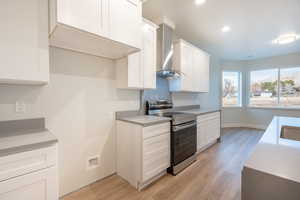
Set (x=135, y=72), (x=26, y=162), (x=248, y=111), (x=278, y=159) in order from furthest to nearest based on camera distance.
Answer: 1. (x=248, y=111)
2. (x=135, y=72)
3. (x=26, y=162)
4. (x=278, y=159)

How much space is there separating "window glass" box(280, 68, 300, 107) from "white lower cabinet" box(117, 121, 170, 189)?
521 cm

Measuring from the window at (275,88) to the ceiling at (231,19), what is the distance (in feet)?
4.15

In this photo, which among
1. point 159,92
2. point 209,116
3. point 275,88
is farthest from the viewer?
point 275,88

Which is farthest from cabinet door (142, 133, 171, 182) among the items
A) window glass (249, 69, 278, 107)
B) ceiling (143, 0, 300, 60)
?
window glass (249, 69, 278, 107)

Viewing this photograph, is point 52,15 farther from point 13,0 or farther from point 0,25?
point 0,25

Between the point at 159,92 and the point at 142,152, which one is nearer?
the point at 142,152

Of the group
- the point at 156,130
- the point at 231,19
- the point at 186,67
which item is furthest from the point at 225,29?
the point at 156,130

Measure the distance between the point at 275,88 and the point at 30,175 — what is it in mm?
6856

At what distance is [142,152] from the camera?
76.7 inches

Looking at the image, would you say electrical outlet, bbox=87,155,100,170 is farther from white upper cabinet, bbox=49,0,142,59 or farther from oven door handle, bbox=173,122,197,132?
white upper cabinet, bbox=49,0,142,59

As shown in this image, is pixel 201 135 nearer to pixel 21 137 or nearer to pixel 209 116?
pixel 209 116

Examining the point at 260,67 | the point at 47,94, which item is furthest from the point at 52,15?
the point at 260,67

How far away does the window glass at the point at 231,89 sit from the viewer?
19.0 ft

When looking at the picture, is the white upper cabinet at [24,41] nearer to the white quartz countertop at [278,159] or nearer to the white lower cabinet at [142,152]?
the white lower cabinet at [142,152]
